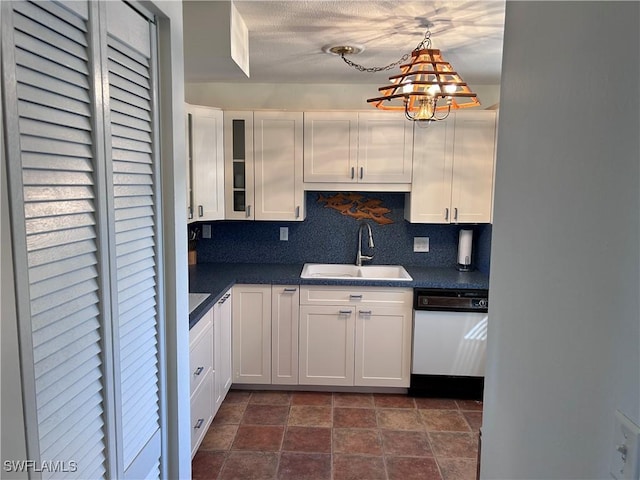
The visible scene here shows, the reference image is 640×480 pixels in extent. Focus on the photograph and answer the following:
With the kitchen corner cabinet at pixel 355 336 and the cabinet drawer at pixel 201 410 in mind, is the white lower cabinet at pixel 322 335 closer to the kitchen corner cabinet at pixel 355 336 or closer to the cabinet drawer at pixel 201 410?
the kitchen corner cabinet at pixel 355 336

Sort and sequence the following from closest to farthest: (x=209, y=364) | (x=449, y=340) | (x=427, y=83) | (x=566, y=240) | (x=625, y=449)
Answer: (x=625, y=449) < (x=566, y=240) < (x=427, y=83) < (x=209, y=364) < (x=449, y=340)

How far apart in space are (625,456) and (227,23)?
85.4 inches

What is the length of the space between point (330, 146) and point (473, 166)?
1091 millimetres

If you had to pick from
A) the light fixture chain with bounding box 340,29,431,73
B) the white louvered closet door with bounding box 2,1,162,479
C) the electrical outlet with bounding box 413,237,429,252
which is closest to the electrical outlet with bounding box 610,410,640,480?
the white louvered closet door with bounding box 2,1,162,479

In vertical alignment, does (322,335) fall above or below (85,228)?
below

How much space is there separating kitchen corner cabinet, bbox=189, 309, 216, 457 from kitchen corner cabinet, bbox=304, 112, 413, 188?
4.66 ft

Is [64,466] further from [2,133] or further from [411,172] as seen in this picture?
[411,172]

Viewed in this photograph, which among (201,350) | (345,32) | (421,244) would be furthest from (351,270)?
(345,32)

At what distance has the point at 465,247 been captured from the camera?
3602 mm

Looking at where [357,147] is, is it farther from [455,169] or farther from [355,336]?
[355,336]

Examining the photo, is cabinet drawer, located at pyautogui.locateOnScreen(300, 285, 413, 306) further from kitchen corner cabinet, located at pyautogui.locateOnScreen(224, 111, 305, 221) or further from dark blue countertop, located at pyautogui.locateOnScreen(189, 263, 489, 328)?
kitchen corner cabinet, located at pyautogui.locateOnScreen(224, 111, 305, 221)

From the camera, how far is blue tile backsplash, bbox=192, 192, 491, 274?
3.75 meters

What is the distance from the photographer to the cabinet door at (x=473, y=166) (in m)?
3.32

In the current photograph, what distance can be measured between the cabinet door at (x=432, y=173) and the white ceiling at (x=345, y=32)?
480mm
